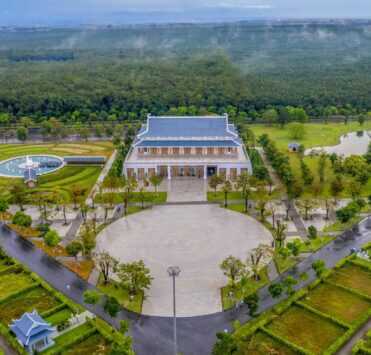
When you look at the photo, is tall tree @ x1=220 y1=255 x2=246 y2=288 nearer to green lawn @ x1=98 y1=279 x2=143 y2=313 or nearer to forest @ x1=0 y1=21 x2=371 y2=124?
green lawn @ x1=98 y1=279 x2=143 y2=313

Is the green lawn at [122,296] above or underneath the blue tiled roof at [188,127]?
underneath

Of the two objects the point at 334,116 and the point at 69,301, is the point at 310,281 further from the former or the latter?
the point at 334,116

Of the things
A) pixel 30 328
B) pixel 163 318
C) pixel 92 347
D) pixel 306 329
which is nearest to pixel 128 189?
pixel 163 318

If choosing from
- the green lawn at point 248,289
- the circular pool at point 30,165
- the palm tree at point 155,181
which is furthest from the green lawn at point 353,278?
the circular pool at point 30,165

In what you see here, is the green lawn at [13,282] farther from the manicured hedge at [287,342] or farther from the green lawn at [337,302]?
the green lawn at [337,302]

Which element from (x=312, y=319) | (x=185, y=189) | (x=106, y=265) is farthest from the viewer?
(x=185, y=189)

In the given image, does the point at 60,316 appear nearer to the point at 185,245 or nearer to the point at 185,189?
the point at 185,245

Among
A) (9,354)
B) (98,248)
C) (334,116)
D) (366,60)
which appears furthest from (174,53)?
(9,354)
